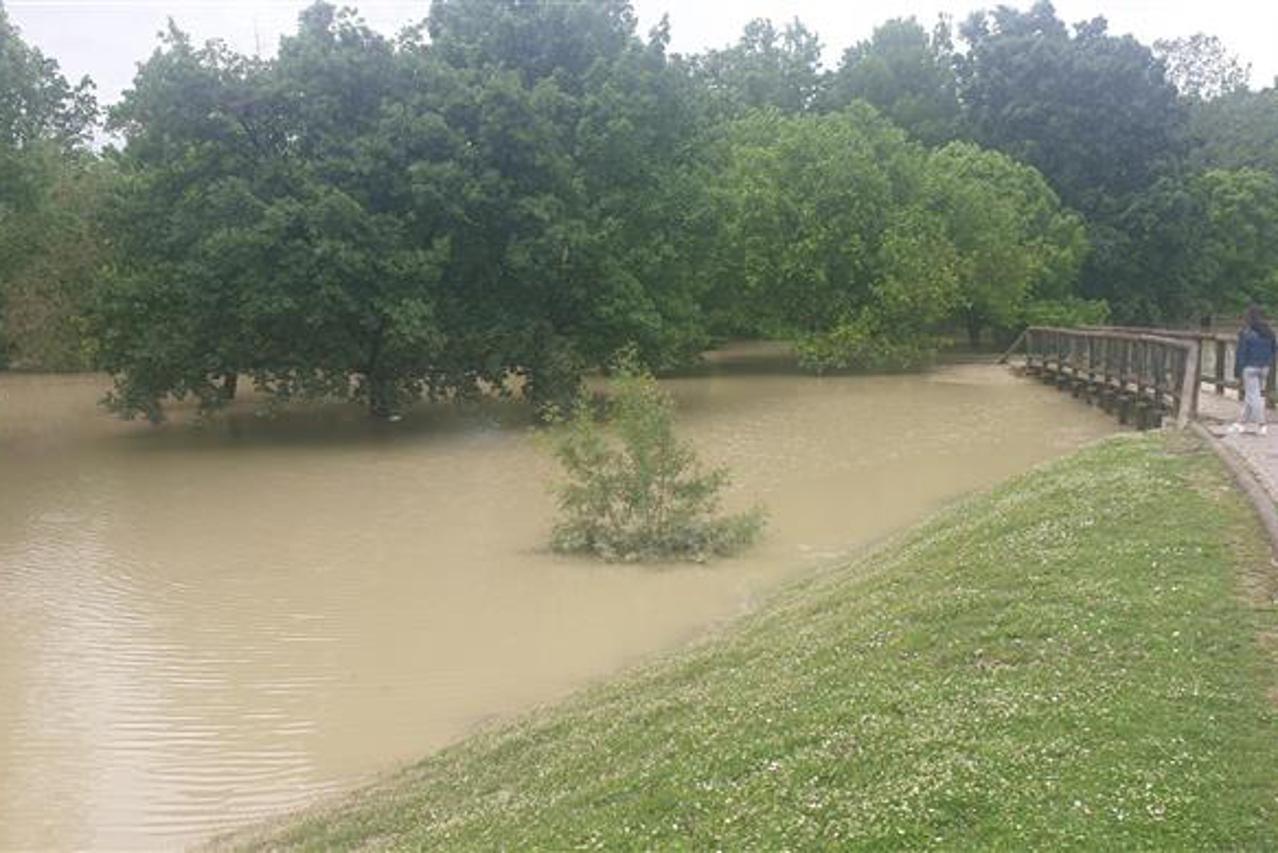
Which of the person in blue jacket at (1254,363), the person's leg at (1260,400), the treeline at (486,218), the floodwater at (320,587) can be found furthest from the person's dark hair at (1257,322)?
the treeline at (486,218)

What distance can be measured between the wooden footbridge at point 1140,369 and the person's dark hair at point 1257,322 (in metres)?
1.93

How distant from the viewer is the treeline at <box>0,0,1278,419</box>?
98.0ft

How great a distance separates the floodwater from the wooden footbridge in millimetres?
1256

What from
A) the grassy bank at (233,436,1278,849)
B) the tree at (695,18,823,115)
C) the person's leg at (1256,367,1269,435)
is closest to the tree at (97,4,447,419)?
the person's leg at (1256,367,1269,435)

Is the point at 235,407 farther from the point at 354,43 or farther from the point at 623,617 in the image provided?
the point at 623,617

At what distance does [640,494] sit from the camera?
1823 centimetres

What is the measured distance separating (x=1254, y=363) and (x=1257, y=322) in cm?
64

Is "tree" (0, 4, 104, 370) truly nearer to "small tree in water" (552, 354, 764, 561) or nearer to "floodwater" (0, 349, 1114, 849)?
"floodwater" (0, 349, 1114, 849)

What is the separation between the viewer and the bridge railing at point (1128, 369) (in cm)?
2252

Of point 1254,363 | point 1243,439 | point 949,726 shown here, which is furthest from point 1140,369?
point 949,726

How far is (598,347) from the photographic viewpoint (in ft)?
116

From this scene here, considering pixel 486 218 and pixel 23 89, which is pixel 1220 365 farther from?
pixel 23 89

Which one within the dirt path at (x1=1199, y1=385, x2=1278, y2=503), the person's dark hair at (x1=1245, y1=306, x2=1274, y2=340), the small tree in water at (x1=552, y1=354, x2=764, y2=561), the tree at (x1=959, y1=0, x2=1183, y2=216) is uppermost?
the tree at (x1=959, y1=0, x2=1183, y2=216)

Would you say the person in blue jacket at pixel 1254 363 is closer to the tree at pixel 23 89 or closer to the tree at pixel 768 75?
the tree at pixel 23 89
